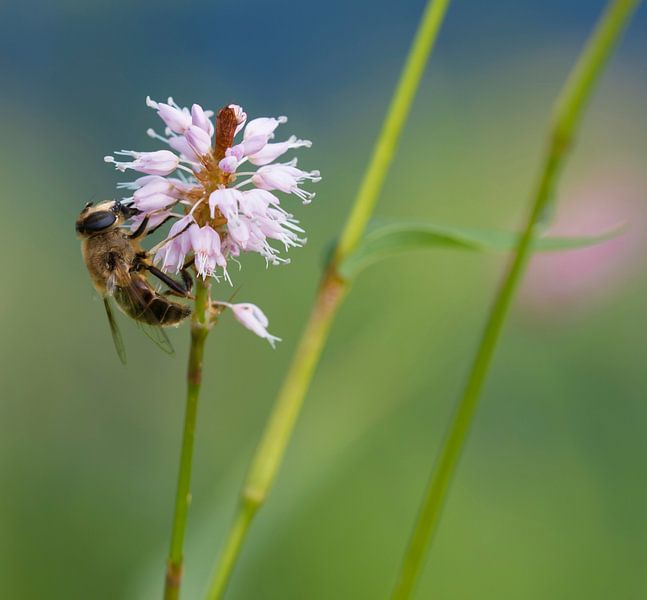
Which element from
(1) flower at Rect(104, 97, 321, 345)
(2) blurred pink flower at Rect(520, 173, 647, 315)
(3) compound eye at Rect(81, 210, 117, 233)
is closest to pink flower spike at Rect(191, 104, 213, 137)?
(1) flower at Rect(104, 97, 321, 345)

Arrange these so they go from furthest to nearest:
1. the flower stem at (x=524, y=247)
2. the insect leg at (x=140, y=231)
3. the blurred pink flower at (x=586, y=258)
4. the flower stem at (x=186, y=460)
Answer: the blurred pink flower at (x=586, y=258), the insect leg at (x=140, y=231), the flower stem at (x=186, y=460), the flower stem at (x=524, y=247)

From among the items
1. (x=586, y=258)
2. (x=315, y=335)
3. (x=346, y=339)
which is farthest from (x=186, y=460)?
(x=346, y=339)

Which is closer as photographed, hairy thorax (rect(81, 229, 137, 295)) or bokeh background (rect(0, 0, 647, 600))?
hairy thorax (rect(81, 229, 137, 295))

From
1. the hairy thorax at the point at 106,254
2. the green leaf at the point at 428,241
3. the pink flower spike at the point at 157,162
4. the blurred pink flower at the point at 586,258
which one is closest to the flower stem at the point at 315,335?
the green leaf at the point at 428,241

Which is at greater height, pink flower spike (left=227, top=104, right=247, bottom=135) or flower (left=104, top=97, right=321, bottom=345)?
pink flower spike (left=227, top=104, right=247, bottom=135)

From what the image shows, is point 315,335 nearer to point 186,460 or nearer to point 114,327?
point 186,460

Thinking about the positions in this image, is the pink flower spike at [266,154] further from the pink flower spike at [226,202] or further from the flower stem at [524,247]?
the flower stem at [524,247]

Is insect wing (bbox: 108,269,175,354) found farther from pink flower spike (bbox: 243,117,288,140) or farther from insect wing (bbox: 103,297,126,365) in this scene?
pink flower spike (bbox: 243,117,288,140)
